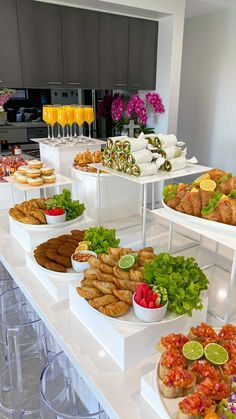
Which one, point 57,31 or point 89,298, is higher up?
point 57,31

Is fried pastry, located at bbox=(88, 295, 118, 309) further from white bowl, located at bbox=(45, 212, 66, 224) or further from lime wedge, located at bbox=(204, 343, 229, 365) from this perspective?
white bowl, located at bbox=(45, 212, 66, 224)

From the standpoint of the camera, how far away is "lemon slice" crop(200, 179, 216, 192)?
1.32 m

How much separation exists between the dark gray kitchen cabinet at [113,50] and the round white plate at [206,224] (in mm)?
2523

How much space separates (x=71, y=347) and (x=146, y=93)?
11.1 feet

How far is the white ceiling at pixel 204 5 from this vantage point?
3740 mm

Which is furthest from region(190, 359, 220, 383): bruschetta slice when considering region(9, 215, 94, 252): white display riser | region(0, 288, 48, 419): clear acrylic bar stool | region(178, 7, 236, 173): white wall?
region(178, 7, 236, 173): white wall

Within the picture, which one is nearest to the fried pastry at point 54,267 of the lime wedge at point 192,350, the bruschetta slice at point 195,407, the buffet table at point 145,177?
the buffet table at point 145,177

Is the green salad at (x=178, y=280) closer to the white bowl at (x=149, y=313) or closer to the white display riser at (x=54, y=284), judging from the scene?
the white bowl at (x=149, y=313)

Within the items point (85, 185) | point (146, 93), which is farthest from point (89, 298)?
point (146, 93)

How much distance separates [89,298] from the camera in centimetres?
105

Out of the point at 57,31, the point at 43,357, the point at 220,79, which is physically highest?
the point at 57,31

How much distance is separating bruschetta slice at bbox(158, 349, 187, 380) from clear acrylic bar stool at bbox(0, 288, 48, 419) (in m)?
0.79

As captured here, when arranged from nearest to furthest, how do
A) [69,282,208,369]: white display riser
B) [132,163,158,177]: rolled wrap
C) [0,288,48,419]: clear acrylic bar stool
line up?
[69,282,208,369]: white display riser < [0,288,48,419]: clear acrylic bar stool < [132,163,158,177]: rolled wrap

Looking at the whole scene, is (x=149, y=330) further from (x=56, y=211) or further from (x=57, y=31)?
(x=57, y=31)
